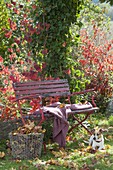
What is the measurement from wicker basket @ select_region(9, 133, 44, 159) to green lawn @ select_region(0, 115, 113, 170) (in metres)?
0.10

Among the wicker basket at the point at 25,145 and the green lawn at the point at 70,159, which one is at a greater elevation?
the wicker basket at the point at 25,145

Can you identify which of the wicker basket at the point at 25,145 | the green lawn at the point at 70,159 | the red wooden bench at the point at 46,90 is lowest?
the green lawn at the point at 70,159

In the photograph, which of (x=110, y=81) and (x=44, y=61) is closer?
(x=44, y=61)

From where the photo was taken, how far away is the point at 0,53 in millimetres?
9516

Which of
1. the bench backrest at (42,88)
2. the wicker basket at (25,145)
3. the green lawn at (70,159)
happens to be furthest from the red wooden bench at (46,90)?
the wicker basket at (25,145)

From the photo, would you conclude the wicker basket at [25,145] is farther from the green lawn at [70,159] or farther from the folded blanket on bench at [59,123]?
the folded blanket on bench at [59,123]

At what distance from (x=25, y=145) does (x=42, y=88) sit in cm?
116

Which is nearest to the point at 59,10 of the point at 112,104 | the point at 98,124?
the point at 98,124

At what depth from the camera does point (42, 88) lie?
20.5ft

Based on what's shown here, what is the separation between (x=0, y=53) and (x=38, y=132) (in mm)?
4353

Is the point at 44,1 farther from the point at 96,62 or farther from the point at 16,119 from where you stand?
the point at 96,62

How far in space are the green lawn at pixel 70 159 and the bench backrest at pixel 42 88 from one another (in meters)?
0.67

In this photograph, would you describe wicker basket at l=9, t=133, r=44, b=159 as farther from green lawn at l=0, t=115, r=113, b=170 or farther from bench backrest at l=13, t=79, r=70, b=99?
bench backrest at l=13, t=79, r=70, b=99

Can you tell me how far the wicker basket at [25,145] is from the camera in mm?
5312
